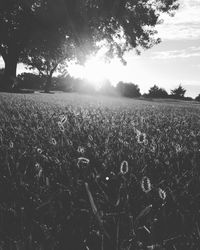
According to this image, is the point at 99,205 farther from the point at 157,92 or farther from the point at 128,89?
the point at 128,89

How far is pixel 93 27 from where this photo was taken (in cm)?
2634

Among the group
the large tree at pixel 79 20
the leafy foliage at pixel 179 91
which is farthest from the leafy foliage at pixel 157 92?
the large tree at pixel 79 20

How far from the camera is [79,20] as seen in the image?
80.4ft

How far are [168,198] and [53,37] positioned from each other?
1084 inches


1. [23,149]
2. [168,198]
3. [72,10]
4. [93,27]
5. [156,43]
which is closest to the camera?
[168,198]

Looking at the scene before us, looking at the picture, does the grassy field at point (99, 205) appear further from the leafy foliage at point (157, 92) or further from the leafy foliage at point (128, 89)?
the leafy foliage at point (128, 89)

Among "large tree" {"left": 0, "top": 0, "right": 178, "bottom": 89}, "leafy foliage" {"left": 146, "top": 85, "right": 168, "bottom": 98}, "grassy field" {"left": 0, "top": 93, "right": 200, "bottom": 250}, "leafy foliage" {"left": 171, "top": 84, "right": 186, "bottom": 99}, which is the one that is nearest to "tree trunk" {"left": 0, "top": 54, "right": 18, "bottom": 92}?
"large tree" {"left": 0, "top": 0, "right": 178, "bottom": 89}

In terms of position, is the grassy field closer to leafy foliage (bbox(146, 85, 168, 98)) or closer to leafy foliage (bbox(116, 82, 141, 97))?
leafy foliage (bbox(146, 85, 168, 98))

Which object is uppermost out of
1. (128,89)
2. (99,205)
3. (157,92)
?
(128,89)

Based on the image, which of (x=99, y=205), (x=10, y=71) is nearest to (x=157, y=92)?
(x=10, y=71)

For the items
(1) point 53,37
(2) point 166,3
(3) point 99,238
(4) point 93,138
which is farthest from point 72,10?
(3) point 99,238

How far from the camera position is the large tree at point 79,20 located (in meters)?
24.0

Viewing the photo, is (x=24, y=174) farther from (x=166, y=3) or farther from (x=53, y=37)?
(x=166, y=3)

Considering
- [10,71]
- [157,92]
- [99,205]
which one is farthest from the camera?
[157,92]
